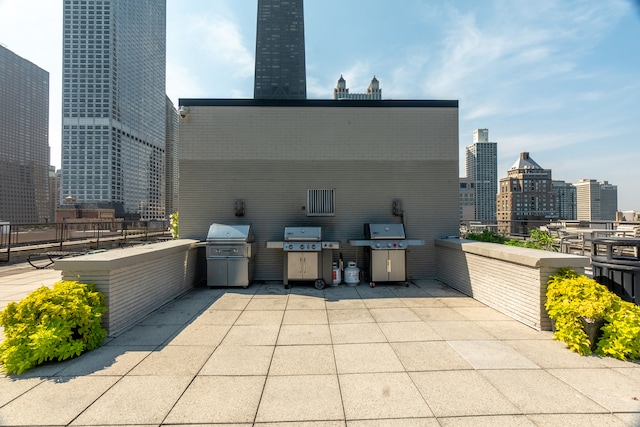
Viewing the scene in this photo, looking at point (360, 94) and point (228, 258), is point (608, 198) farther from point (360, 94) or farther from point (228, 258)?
point (228, 258)

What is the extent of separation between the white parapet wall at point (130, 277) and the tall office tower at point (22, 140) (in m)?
82.5

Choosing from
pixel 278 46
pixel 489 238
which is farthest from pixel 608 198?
pixel 489 238

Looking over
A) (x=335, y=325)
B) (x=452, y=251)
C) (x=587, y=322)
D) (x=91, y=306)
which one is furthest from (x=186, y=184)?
(x=587, y=322)

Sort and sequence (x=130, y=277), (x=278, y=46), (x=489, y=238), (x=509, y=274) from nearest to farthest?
(x=130, y=277) → (x=509, y=274) → (x=489, y=238) → (x=278, y=46)

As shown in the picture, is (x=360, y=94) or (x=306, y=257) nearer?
(x=306, y=257)

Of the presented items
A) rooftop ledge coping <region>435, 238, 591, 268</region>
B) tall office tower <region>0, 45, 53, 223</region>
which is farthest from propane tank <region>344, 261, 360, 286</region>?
tall office tower <region>0, 45, 53, 223</region>

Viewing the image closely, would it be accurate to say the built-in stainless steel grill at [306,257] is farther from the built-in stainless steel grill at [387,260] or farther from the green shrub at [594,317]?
the green shrub at [594,317]

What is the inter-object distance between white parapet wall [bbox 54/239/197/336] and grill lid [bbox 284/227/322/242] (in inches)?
94.3

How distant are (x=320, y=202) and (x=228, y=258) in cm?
280

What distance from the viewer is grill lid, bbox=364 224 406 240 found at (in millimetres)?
6769

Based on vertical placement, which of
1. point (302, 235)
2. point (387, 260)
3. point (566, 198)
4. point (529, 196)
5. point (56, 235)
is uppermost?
point (566, 198)

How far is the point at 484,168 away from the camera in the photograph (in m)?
173

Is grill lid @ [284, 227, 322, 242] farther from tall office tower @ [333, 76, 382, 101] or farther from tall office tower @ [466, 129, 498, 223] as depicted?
tall office tower @ [466, 129, 498, 223]

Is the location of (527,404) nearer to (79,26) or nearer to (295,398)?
(295,398)
